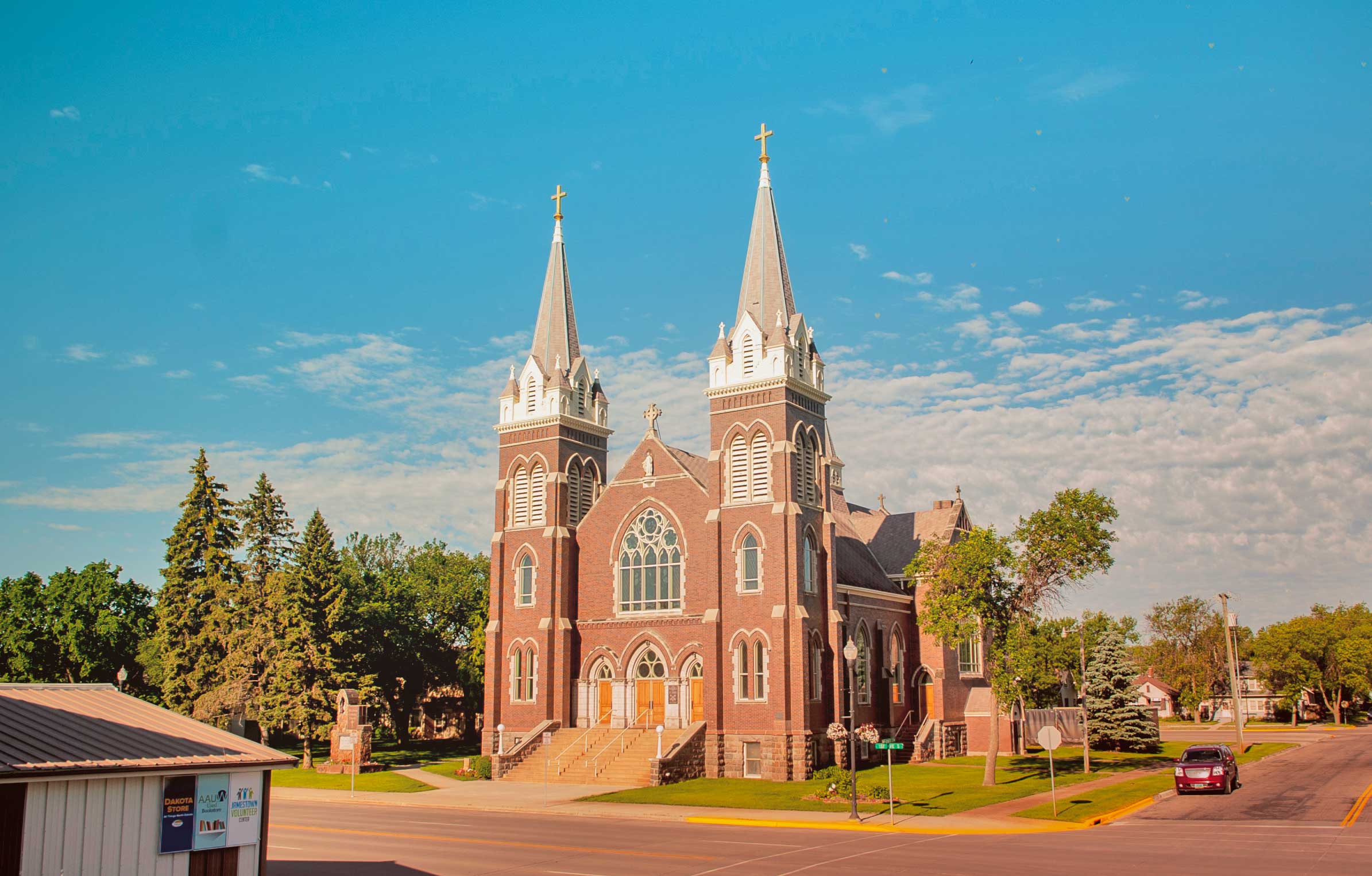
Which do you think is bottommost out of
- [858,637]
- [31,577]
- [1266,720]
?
[1266,720]

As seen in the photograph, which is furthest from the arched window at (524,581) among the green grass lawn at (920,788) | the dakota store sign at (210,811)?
the dakota store sign at (210,811)

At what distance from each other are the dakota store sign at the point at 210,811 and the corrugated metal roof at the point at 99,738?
350 mm

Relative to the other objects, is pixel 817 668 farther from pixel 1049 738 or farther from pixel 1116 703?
pixel 1116 703

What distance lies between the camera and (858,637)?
5084cm

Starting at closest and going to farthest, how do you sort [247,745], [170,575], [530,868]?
[247,745] → [530,868] → [170,575]

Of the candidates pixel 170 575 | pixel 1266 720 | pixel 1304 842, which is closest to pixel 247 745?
pixel 1304 842

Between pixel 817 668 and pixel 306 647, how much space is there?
25.4 meters


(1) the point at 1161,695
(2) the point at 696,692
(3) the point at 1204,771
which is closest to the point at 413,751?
(2) the point at 696,692

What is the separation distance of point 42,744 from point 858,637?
131ft

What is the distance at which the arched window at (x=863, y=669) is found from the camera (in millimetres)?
50094

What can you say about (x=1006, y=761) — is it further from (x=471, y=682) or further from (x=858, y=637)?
(x=471, y=682)

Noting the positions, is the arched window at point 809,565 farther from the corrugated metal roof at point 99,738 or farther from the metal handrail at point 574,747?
the corrugated metal roof at point 99,738

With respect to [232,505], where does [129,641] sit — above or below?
below

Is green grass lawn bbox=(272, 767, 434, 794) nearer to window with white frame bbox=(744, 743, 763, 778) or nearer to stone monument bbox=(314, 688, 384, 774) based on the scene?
stone monument bbox=(314, 688, 384, 774)
